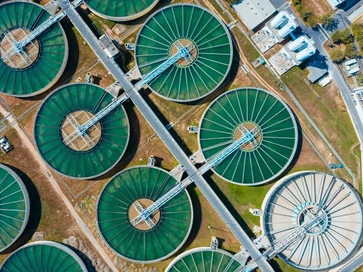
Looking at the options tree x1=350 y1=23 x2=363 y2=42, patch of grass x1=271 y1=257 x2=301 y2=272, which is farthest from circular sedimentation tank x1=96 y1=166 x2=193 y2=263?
tree x1=350 y1=23 x2=363 y2=42

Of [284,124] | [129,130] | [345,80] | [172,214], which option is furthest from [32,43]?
[345,80]

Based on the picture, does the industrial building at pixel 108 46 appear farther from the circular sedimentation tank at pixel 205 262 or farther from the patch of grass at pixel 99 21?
the circular sedimentation tank at pixel 205 262

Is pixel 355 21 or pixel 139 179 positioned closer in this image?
pixel 139 179

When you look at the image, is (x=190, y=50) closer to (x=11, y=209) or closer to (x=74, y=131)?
(x=74, y=131)

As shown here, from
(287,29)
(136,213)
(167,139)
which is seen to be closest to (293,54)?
(287,29)

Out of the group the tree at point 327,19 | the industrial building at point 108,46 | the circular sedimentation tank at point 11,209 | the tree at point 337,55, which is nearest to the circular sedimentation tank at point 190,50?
the industrial building at point 108,46

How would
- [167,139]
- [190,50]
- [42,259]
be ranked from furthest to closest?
1. [167,139]
2. [190,50]
3. [42,259]

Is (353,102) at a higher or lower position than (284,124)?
lower

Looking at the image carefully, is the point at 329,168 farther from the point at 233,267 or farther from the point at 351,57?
the point at 233,267
